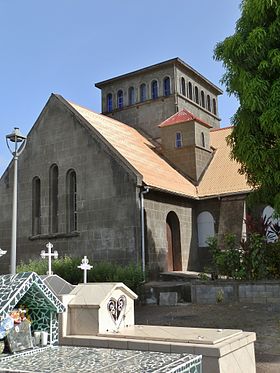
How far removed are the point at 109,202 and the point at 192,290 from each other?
6.49m

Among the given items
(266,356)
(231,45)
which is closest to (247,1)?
(231,45)

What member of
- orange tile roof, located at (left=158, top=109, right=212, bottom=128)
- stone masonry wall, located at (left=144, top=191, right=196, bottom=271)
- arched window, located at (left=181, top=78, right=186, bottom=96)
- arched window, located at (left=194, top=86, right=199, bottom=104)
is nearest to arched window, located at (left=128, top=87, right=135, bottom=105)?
arched window, located at (left=181, top=78, right=186, bottom=96)

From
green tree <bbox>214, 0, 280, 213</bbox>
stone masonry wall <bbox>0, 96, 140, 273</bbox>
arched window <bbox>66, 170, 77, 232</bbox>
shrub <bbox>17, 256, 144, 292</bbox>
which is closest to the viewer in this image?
green tree <bbox>214, 0, 280, 213</bbox>

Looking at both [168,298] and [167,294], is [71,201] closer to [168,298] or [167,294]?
[167,294]

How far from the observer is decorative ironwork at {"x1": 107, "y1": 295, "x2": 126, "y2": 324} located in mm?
7426

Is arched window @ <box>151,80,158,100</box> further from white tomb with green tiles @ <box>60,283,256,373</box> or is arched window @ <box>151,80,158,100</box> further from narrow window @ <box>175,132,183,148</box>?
white tomb with green tiles @ <box>60,283,256,373</box>

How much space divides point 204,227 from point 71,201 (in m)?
6.87

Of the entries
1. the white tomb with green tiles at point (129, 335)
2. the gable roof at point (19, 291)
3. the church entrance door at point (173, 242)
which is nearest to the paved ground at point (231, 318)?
the white tomb with green tiles at point (129, 335)

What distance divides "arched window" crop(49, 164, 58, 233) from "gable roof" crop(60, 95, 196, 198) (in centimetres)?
332

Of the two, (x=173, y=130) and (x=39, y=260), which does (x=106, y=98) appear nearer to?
(x=173, y=130)

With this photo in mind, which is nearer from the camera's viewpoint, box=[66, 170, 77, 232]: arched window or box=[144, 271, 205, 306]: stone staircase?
box=[144, 271, 205, 306]: stone staircase

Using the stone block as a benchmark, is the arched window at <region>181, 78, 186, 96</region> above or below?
above

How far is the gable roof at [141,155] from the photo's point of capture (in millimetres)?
20094

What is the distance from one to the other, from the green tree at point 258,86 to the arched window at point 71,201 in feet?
31.2
